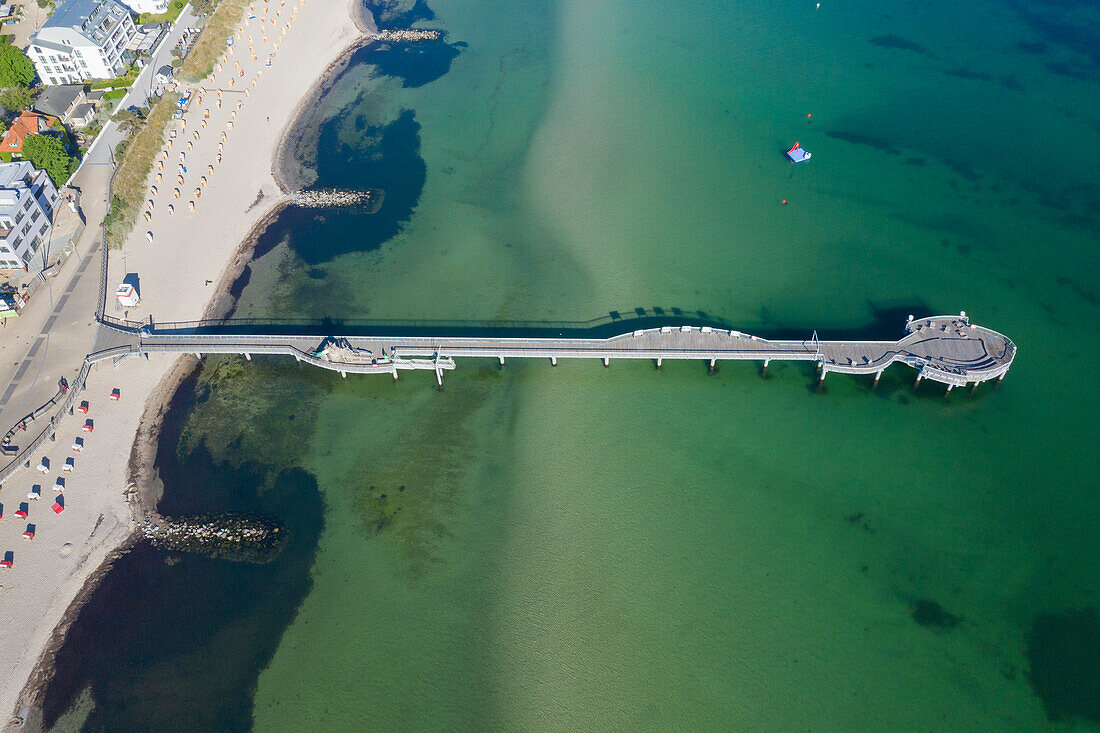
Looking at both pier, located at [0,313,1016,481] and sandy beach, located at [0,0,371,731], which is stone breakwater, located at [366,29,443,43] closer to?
sandy beach, located at [0,0,371,731]

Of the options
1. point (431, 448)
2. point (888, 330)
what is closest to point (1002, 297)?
point (888, 330)

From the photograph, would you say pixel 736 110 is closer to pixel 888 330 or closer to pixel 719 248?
pixel 719 248

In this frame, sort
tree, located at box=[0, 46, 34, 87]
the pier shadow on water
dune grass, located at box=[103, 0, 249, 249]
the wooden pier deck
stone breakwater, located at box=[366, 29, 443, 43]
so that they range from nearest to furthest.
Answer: the wooden pier deck < the pier shadow on water < dune grass, located at box=[103, 0, 249, 249] < tree, located at box=[0, 46, 34, 87] < stone breakwater, located at box=[366, 29, 443, 43]

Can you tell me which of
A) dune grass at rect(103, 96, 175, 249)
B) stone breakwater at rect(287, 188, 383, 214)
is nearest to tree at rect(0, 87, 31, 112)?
dune grass at rect(103, 96, 175, 249)

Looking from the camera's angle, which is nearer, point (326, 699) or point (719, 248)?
point (326, 699)

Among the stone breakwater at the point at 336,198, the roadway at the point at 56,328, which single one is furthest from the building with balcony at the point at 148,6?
the stone breakwater at the point at 336,198
